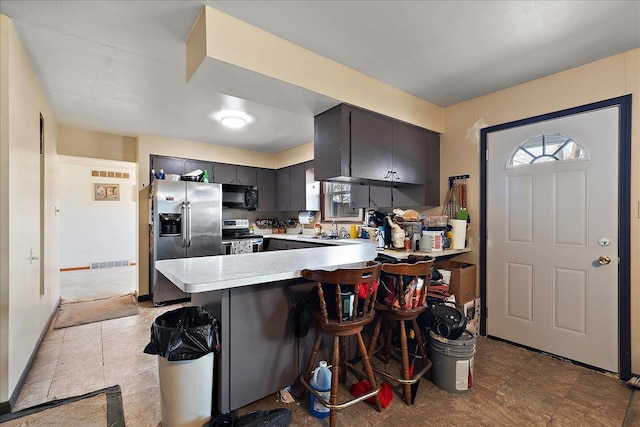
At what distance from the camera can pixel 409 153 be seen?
3.16 metres

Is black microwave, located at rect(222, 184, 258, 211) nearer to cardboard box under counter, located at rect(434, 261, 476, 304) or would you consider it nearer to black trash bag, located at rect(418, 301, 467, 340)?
cardboard box under counter, located at rect(434, 261, 476, 304)

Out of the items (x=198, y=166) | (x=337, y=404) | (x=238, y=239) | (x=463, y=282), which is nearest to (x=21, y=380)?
(x=337, y=404)

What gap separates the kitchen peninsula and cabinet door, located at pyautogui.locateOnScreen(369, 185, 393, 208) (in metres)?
1.74

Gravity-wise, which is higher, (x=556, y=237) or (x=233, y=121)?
(x=233, y=121)

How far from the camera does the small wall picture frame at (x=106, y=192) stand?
6965 millimetres

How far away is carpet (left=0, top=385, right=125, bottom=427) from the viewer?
177cm

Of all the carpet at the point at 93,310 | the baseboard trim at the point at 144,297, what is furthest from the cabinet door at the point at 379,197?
the baseboard trim at the point at 144,297

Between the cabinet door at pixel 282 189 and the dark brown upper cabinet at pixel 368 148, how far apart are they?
2.60 metres

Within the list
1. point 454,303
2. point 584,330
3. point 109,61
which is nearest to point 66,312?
point 109,61

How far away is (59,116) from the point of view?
362cm

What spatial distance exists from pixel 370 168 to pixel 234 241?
2755mm

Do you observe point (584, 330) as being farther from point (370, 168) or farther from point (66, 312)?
point (66, 312)

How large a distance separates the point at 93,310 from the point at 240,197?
2.63 metres

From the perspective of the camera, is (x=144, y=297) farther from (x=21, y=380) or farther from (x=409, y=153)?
(x=409, y=153)
